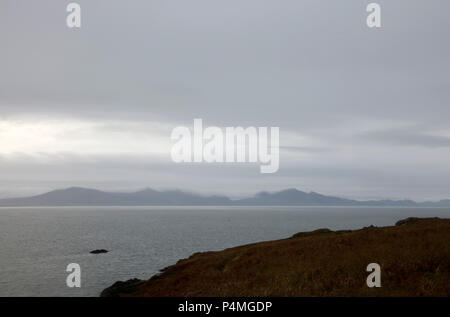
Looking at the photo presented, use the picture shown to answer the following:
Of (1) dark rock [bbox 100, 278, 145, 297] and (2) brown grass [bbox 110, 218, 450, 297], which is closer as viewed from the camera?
(2) brown grass [bbox 110, 218, 450, 297]

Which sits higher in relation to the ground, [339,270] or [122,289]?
[339,270]

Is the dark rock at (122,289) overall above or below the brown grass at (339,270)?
below

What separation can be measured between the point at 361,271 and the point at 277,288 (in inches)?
236

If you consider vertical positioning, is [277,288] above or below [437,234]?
below

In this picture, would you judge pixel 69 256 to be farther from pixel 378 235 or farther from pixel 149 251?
pixel 378 235

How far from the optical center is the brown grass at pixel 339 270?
2031 centimetres

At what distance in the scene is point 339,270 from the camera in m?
24.2

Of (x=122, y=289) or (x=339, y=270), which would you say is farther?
(x=122, y=289)

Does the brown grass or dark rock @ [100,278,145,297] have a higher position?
the brown grass

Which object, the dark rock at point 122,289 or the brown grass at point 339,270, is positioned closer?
the brown grass at point 339,270

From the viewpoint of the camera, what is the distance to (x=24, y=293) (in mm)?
54250

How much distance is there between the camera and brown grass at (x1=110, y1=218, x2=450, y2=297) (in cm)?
2031
